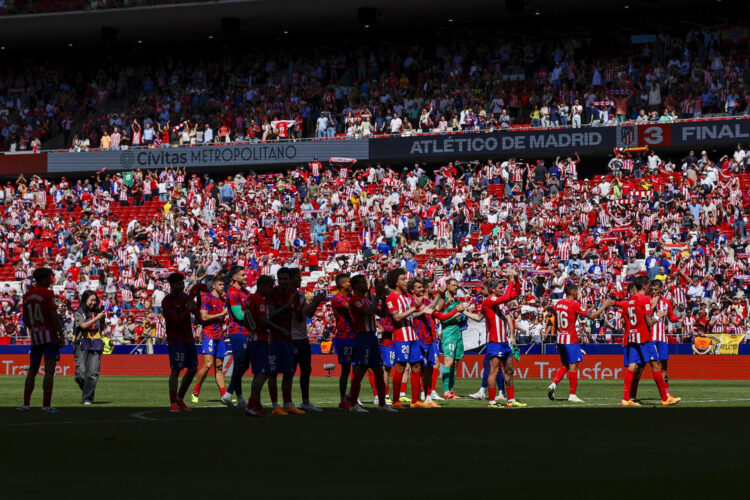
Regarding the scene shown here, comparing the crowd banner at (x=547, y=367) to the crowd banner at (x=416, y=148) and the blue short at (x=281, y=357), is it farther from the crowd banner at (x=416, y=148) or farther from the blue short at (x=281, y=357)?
the crowd banner at (x=416, y=148)

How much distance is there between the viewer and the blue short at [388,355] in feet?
58.3

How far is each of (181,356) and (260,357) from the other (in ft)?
4.39

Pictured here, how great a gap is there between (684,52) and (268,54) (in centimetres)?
1962

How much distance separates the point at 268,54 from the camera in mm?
56656

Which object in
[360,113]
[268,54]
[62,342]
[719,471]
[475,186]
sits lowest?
[719,471]

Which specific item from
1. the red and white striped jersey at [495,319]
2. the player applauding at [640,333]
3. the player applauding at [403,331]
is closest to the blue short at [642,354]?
the player applauding at [640,333]

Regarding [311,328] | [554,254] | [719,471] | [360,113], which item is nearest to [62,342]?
[719,471]

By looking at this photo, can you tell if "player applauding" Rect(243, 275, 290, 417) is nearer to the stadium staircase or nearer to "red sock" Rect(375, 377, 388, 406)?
"red sock" Rect(375, 377, 388, 406)

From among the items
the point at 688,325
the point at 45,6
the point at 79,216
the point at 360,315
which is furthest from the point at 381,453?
the point at 45,6

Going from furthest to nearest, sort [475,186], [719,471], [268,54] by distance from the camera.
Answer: [268,54] < [475,186] < [719,471]

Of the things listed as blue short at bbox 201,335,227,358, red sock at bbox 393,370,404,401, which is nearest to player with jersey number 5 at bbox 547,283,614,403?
red sock at bbox 393,370,404,401

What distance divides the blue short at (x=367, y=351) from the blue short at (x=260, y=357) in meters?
1.29

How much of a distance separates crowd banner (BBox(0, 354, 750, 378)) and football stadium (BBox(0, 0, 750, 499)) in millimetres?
98

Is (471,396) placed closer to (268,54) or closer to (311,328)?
(311,328)
